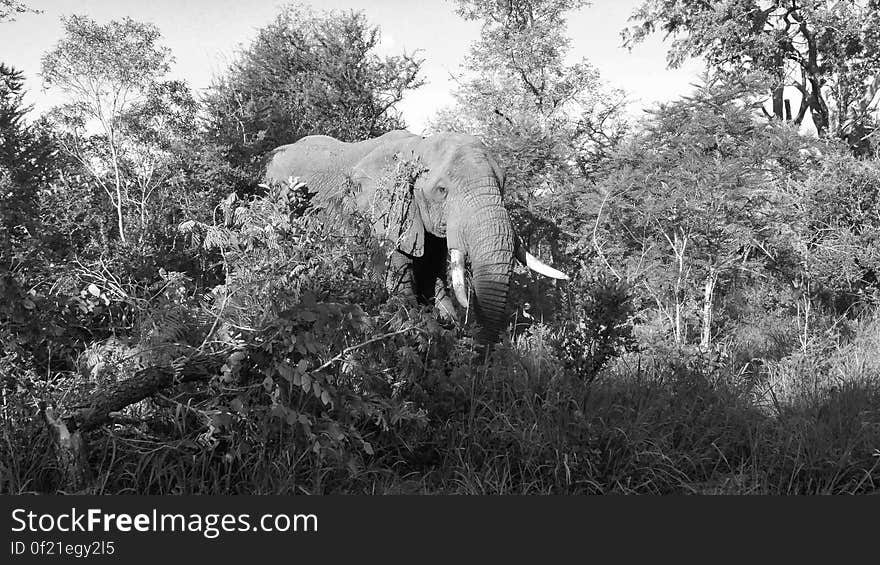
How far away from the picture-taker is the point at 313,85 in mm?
12523

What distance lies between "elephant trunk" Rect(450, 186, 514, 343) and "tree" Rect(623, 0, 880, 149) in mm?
11686

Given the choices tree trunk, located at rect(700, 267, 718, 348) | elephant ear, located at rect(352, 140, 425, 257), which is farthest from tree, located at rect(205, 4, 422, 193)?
tree trunk, located at rect(700, 267, 718, 348)

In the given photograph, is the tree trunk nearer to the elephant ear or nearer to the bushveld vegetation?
the bushveld vegetation

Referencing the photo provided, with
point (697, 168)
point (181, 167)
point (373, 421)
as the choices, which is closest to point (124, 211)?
point (181, 167)

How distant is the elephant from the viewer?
6.69 meters

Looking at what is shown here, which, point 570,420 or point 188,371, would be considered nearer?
point 188,371

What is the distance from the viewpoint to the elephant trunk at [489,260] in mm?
6707

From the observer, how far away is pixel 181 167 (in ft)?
31.1

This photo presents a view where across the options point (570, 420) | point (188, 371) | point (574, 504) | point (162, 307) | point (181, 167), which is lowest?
A: point (574, 504)

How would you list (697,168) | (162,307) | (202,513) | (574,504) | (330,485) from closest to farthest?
(202,513) → (574,504) → (330,485) → (162,307) → (697,168)

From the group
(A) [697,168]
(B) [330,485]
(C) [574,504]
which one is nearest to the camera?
(C) [574,504]

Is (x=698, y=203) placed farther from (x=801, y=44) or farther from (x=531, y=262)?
(x=801, y=44)

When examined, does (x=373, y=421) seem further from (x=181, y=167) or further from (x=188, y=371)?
(x=181, y=167)

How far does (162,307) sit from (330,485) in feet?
4.86
